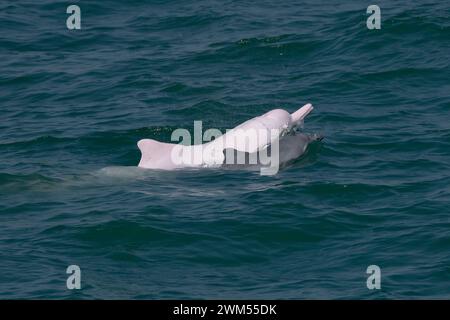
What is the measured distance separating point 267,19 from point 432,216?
15.2m

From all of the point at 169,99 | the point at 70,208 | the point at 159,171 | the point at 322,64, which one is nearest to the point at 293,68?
the point at 322,64

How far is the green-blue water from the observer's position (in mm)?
20875

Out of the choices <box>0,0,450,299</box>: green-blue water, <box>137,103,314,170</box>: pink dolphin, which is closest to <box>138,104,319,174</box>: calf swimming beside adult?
<box>137,103,314,170</box>: pink dolphin

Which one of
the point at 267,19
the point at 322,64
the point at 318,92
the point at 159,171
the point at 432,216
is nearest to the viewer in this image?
the point at 432,216

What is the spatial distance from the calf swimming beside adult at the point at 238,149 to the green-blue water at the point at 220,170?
1.36 feet

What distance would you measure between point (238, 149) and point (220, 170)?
61 cm

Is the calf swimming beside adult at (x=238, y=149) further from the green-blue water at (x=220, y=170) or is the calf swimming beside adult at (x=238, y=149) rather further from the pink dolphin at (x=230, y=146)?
the green-blue water at (x=220, y=170)

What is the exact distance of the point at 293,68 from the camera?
32.8 m

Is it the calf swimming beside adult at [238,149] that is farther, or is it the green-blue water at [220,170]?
the calf swimming beside adult at [238,149]

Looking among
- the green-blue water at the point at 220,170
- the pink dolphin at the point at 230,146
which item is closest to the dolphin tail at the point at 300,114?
the pink dolphin at the point at 230,146

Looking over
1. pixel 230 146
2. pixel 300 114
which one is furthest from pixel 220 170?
pixel 300 114

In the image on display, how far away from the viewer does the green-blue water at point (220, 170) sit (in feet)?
68.5

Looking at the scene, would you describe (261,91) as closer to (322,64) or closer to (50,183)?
(322,64)

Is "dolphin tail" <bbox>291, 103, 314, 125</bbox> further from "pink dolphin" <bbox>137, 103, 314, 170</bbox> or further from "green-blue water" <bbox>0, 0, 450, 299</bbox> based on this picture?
"green-blue water" <bbox>0, 0, 450, 299</bbox>
